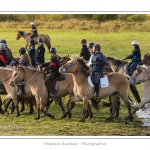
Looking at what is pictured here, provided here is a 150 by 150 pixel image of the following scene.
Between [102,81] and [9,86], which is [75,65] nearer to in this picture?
[102,81]

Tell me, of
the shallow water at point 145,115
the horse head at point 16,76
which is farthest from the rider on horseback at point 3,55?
the shallow water at point 145,115

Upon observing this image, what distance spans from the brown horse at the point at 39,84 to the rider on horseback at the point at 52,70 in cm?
17

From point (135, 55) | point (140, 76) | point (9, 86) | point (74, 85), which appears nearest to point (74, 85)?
point (74, 85)

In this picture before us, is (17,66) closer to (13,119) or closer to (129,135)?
(13,119)

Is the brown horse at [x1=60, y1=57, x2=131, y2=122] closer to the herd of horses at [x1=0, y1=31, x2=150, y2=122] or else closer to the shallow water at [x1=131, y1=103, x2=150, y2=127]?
the herd of horses at [x1=0, y1=31, x2=150, y2=122]

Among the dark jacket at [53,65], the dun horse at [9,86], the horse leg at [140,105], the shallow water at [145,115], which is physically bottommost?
the shallow water at [145,115]

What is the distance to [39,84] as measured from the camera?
14750 mm

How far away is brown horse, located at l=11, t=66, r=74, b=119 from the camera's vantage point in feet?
47.0

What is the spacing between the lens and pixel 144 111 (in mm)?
16344

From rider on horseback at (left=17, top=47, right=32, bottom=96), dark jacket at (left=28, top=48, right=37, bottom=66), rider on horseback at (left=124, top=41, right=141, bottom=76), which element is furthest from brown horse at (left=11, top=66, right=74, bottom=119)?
rider on horseback at (left=124, top=41, right=141, bottom=76)

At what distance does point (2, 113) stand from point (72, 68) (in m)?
3.69

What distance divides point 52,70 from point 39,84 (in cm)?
69

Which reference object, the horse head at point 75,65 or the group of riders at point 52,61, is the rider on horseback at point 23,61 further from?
the horse head at point 75,65

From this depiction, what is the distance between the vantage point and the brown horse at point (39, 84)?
14336mm
